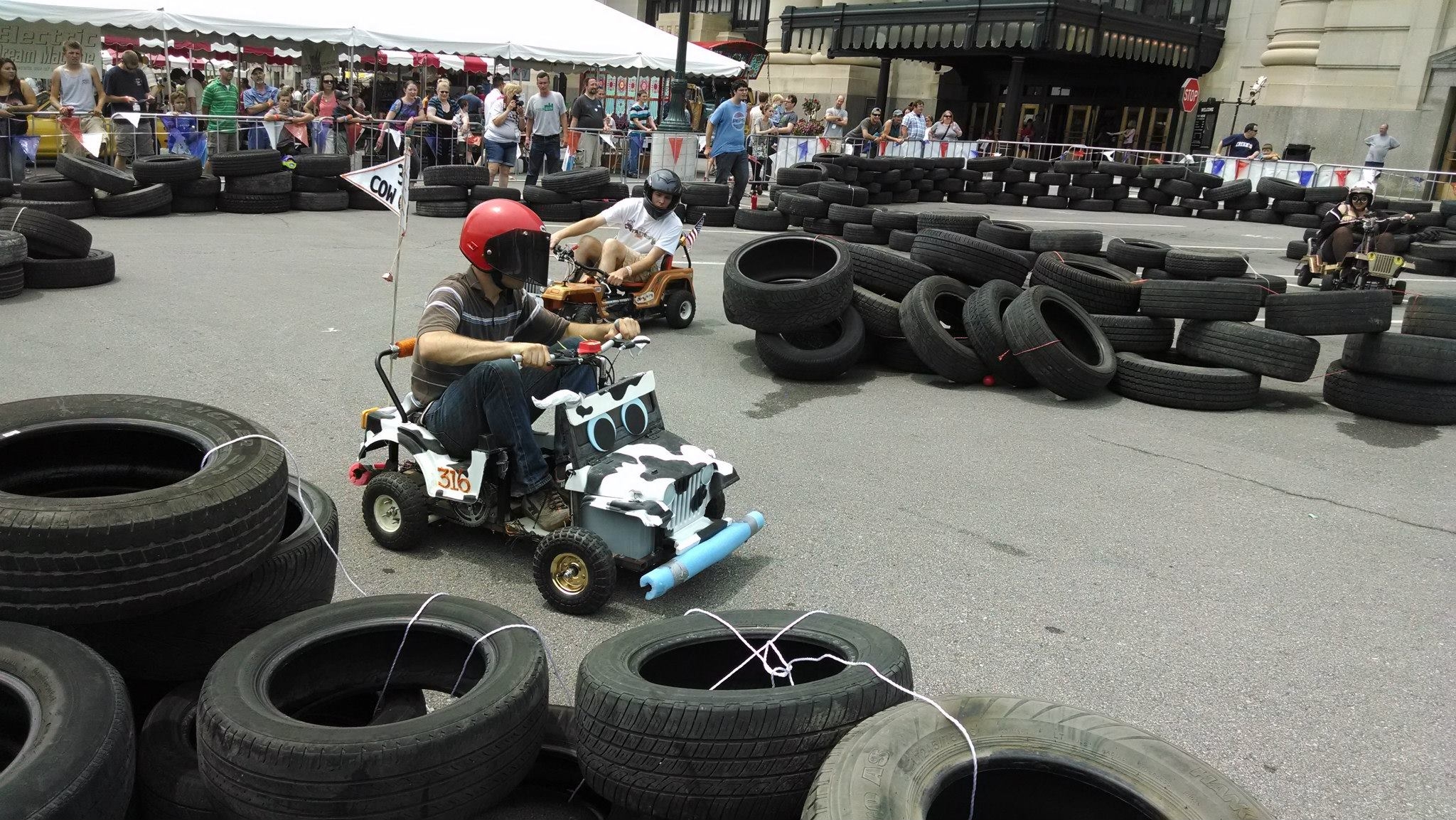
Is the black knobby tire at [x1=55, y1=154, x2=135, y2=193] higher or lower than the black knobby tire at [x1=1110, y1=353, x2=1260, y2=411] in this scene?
higher

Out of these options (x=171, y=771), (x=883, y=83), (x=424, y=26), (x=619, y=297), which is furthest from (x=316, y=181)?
(x=883, y=83)

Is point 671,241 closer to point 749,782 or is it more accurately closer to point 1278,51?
point 749,782

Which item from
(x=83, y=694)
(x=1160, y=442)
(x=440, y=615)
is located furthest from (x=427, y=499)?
(x=1160, y=442)

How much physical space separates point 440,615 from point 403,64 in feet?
101

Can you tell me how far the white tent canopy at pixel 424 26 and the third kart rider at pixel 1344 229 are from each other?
12926 mm

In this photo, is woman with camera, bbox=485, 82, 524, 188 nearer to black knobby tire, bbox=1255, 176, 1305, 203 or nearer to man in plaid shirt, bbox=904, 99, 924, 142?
man in plaid shirt, bbox=904, 99, 924, 142

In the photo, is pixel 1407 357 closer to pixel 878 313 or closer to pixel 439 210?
pixel 878 313

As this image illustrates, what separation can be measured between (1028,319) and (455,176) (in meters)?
11.1

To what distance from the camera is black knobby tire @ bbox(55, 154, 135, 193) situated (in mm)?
13617

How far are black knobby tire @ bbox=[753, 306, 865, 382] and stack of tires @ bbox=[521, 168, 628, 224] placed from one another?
24.5 ft

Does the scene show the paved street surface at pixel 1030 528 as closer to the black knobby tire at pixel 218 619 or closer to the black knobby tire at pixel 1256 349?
the black knobby tire at pixel 1256 349

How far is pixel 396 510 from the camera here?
4.98 metres

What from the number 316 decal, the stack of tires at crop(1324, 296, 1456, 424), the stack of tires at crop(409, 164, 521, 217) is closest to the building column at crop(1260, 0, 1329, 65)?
the stack of tires at crop(409, 164, 521, 217)

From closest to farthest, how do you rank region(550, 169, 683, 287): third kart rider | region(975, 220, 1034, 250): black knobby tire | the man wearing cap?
1. region(550, 169, 683, 287): third kart rider
2. region(975, 220, 1034, 250): black knobby tire
3. the man wearing cap
